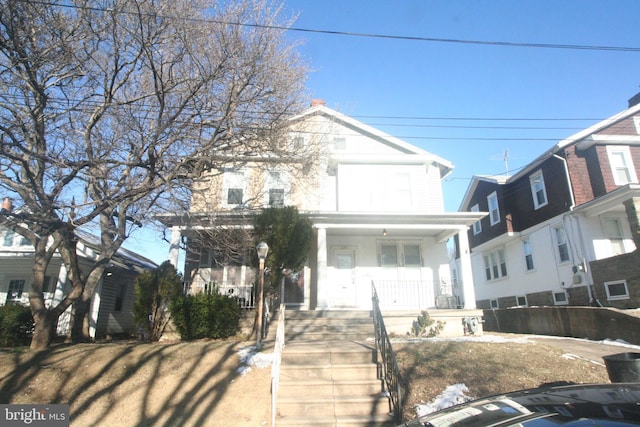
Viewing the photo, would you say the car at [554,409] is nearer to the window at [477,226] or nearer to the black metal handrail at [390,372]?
the black metal handrail at [390,372]

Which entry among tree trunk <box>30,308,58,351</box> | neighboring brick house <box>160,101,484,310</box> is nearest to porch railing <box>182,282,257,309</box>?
neighboring brick house <box>160,101,484,310</box>

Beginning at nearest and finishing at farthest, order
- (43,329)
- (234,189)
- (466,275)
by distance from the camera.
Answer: (43,329)
(466,275)
(234,189)

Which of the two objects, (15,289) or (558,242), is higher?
(558,242)

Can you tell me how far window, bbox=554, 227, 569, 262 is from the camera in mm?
15594

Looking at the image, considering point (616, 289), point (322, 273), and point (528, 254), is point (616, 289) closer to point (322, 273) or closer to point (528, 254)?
point (528, 254)

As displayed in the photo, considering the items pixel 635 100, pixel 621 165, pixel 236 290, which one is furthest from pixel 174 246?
pixel 635 100

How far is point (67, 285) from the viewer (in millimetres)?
14633

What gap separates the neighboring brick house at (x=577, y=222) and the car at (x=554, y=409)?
42.2 feet

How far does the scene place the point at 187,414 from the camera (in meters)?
6.21

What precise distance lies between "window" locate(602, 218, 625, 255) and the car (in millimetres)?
15248

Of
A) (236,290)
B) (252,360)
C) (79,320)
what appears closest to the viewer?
(252,360)

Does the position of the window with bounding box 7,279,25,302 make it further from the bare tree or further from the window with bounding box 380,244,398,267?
the window with bounding box 380,244,398,267

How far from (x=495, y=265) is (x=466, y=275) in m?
10.1

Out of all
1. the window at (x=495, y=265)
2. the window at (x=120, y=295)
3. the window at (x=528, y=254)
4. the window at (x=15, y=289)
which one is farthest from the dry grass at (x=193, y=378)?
the window at (x=495, y=265)
